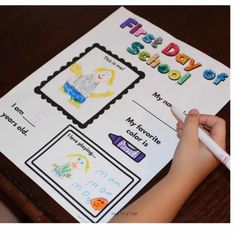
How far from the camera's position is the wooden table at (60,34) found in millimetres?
681

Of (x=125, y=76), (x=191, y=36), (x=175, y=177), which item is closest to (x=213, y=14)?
(x=191, y=36)

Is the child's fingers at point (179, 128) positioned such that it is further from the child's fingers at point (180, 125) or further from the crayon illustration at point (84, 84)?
the crayon illustration at point (84, 84)

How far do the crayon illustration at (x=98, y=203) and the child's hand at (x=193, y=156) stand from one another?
106 mm

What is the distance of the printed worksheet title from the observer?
77 cm

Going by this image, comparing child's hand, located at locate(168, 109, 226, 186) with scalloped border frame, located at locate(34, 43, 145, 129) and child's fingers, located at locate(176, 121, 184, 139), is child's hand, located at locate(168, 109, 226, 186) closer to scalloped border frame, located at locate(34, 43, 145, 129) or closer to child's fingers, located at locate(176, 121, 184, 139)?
child's fingers, located at locate(176, 121, 184, 139)

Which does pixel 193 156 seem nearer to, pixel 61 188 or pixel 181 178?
pixel 181 178

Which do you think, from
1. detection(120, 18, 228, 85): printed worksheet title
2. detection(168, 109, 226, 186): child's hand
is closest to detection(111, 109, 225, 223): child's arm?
detection(168, 109, 226, 186): child's hand

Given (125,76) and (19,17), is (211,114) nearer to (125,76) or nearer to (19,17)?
(125,76)

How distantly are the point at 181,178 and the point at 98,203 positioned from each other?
13 centimetres

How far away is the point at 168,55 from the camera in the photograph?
0.80 metres

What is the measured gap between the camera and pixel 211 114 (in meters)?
0.73

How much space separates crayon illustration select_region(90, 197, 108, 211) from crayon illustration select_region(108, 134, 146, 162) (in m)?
0.08

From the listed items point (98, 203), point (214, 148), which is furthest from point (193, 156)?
point (98, 203)
